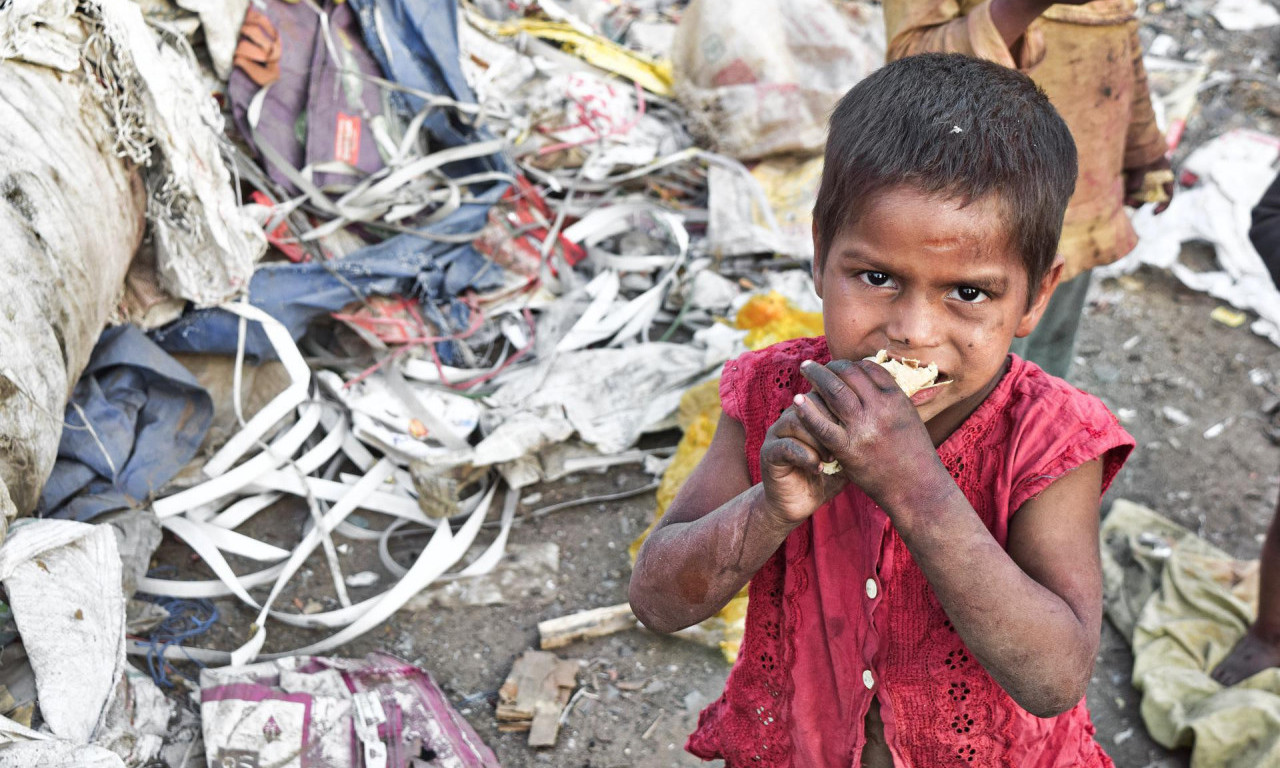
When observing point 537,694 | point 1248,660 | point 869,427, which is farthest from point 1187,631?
point 869,427

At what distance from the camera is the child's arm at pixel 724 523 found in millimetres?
1209

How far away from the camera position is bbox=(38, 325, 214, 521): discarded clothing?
276 cm

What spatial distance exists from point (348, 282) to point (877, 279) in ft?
8.40

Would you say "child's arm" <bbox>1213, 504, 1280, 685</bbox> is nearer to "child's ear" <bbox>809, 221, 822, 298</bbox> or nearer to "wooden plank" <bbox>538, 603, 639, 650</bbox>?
"wooden plank" <bbox>538, 603, 639, 650</bbox>

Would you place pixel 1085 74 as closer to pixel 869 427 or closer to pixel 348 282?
pixel 869 427

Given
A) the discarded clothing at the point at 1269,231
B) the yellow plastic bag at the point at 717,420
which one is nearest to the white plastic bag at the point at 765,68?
the yellow plastic bag at the point at 717,420

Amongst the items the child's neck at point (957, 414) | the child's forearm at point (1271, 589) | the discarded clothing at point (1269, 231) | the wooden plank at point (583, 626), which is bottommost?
the wooden plank at point (583, 626)

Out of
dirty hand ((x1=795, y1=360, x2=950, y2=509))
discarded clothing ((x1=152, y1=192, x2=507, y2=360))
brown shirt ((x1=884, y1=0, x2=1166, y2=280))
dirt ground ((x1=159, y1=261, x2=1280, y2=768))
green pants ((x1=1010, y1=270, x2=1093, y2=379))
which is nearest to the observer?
dirty hand ((x1=795, y1=360, x2=950, y2=509))

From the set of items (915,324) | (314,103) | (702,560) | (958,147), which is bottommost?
(314,103)

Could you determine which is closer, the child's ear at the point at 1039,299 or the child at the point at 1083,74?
the child's ear at the point at 1039,299

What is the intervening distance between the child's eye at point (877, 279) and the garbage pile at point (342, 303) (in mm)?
1525

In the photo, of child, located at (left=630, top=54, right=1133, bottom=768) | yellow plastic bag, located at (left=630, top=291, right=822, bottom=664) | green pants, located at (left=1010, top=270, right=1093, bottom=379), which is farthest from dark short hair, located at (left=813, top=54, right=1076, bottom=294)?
green pants, located at (left=1010, top=270, right=1093, bottom=379)

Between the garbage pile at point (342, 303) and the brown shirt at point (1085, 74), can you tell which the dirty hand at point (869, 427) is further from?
the garbage pile at point (342, 303)

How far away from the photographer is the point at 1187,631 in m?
2.86
